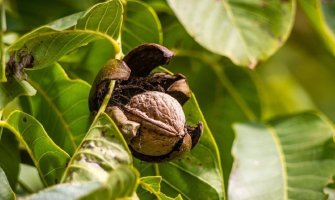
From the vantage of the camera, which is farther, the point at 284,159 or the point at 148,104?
the point at 284,159

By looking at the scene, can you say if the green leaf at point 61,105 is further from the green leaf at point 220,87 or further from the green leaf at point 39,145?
the green leaf at point 220,87

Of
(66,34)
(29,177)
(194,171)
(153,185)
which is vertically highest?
(66,34)

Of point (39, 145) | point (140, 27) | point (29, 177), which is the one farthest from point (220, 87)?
point (39, 145)

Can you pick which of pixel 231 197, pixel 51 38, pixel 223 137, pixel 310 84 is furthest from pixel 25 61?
pixel 310 84

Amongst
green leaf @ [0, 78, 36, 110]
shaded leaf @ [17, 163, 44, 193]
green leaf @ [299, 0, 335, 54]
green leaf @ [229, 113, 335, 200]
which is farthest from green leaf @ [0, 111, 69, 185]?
green leaf @ [299, 0, 335, 54]

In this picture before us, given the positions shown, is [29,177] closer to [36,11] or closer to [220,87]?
[36,11]

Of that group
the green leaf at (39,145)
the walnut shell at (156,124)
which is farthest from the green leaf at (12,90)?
the walnut shell at (156,124)

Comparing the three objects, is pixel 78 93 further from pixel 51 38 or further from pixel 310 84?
pixel 310 84
